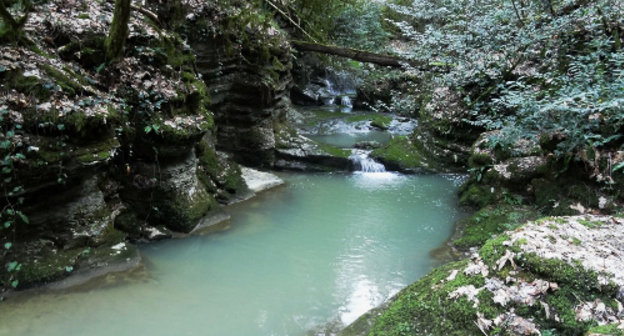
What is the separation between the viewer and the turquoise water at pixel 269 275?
4.21m

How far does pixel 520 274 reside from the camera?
309 centimetres

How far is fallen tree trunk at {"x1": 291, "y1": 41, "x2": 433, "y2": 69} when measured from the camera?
Answer: 12219 mm

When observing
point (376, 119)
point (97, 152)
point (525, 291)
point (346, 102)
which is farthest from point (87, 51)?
point (346, 102)

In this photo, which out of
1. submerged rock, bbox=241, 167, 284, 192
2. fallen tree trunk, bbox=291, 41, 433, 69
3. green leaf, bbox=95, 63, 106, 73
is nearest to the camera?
green leaf, bbox=95, 63, 106, 73

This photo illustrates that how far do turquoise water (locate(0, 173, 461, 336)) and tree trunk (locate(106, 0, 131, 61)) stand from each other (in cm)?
307

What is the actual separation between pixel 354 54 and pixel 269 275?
9280mm

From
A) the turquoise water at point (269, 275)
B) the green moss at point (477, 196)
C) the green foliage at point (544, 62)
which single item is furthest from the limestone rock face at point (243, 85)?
the green moss at point (477, 196)

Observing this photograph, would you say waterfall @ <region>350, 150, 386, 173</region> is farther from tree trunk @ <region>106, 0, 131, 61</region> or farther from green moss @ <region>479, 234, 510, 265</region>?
green moss @ <region>479, 234, 510, 265</region>

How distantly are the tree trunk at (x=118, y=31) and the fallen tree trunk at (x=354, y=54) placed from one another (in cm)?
806

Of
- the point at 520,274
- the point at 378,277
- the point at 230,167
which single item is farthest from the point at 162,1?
the point at 520,274

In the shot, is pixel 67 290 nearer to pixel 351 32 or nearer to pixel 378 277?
pixel 378 277

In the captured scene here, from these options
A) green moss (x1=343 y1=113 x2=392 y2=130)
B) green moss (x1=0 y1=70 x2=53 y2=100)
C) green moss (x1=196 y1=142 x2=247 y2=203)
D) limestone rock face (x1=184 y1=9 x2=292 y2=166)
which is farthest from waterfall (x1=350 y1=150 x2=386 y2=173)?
green moss (x1=0 y1=70 x2=53 y2=100)

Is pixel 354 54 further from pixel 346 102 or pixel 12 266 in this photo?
pixel 12 266

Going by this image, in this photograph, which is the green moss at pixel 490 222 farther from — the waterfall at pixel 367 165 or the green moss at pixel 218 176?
the green moss at pixel 218 176
